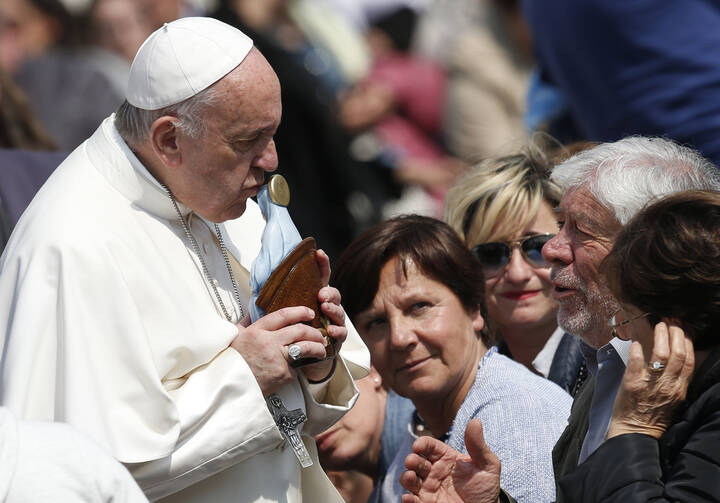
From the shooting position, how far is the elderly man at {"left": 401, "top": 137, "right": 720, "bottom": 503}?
11.1 feet

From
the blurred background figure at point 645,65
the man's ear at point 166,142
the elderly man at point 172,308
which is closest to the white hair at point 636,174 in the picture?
the elderly man at point 172,308

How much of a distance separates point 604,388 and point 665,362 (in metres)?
0.49

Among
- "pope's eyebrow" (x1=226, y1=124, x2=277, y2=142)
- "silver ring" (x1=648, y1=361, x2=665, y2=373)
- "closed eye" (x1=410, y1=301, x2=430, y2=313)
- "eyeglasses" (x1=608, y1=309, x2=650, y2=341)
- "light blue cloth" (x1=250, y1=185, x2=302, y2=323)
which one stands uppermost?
"pope's eyebrow" (x1=226, y1=124, x2=277, y2=142)

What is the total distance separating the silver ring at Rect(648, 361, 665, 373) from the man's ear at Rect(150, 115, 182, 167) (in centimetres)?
140

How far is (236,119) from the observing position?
343cm

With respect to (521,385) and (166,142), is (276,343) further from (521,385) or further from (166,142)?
(521,385)

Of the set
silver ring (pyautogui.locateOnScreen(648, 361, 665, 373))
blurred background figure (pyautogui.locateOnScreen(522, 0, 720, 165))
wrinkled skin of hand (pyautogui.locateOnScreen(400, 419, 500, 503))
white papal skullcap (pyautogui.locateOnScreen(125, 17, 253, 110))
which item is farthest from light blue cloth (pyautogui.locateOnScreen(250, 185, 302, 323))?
blurred background figure (pyautogui.locateOnScreen(522, 0, 720, 165))

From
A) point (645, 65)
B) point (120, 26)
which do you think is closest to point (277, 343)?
point (645, 65)

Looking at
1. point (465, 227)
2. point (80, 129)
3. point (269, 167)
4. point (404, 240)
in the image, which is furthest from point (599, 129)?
point (80, 129)

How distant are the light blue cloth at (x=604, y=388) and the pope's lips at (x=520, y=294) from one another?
1308 mm

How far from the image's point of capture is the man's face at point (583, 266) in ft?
11.7

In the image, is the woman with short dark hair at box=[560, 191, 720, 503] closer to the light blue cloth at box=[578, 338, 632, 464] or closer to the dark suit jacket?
the dark suit jacket

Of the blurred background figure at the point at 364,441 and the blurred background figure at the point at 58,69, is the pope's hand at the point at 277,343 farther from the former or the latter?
the blurred background figure at the point at 58,69

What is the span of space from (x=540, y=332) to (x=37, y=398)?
87.3 inches
